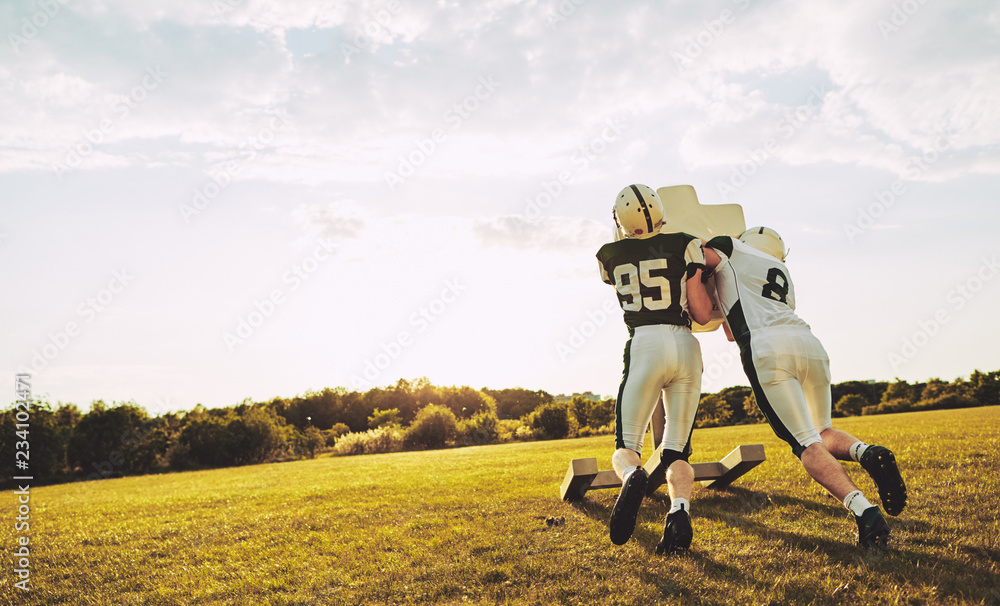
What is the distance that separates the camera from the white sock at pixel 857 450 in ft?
12.3

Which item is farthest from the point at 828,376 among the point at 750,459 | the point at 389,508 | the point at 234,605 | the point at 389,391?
the point at 389,391

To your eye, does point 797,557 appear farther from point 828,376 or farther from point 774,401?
point 828,376

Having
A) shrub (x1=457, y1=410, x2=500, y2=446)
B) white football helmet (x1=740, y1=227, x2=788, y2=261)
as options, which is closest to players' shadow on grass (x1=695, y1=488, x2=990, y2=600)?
white football helmet (x1=740, y1=227, x2=788, y2=261)

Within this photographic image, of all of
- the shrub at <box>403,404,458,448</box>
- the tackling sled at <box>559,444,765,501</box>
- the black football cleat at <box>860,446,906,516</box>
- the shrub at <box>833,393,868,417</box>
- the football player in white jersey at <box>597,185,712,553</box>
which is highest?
the football player in white jersey at <box>597,185,712,553</box>

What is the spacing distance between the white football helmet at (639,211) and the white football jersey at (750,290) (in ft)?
2.01

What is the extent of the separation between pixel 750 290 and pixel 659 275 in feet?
2.51

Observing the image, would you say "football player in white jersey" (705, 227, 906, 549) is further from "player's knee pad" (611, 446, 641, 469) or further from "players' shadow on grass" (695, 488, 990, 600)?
"player's knee pad" (611, 446, 641, 469)

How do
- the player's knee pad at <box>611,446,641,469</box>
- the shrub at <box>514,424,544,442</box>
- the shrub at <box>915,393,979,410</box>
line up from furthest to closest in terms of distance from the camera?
the shrub at <box>915,393,979,410</box>
the shrub at <box>514,424,544,442</box>
the player's knee pad at <box>611,446,641,469</box>

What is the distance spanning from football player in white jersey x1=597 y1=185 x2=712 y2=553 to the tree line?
896 inches

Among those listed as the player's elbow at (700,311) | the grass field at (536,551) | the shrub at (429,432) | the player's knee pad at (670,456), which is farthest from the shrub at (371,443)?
the player's elbow at (700,311)

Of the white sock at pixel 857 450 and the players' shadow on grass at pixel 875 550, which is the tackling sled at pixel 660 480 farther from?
the white sock at pixel 857 450

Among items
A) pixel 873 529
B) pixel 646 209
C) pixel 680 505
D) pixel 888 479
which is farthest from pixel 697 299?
pixel 873 529

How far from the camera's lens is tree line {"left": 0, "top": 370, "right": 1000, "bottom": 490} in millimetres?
21781

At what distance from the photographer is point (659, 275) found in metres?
4.30
